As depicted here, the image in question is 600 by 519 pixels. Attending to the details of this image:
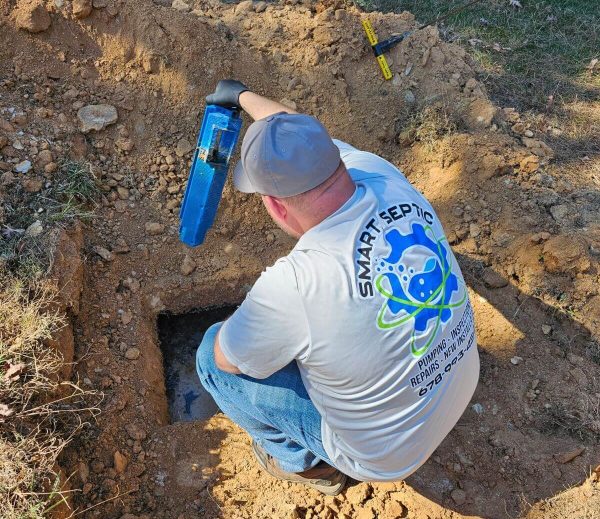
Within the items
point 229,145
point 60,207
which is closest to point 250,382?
point 229,145

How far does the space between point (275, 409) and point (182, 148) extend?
1761mm

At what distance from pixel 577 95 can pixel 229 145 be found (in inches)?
124

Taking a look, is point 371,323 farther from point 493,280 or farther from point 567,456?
point 493,280

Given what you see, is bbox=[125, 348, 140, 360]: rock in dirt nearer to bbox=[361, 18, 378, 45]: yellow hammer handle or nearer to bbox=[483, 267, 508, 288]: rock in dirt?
bbox=[483, 267, 508, 288]: rock in dirt

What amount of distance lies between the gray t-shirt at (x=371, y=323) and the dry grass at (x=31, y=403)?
924 millimetres

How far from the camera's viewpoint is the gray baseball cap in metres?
1.64

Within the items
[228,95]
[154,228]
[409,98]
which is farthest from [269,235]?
[409,98]

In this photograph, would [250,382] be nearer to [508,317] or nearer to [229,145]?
[229,145]

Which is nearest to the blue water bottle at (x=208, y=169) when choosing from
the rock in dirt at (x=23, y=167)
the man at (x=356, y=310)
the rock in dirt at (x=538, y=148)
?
the man at (x=356, y=310)

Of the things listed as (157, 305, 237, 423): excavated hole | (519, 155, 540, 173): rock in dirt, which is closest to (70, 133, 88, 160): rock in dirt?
(157, 305, 237, 423): excavated hole

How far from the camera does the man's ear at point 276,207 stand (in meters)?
1.73

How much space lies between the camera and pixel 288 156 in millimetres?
1652

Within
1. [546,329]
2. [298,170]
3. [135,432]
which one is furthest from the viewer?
[546,329]

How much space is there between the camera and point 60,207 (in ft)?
9.11
